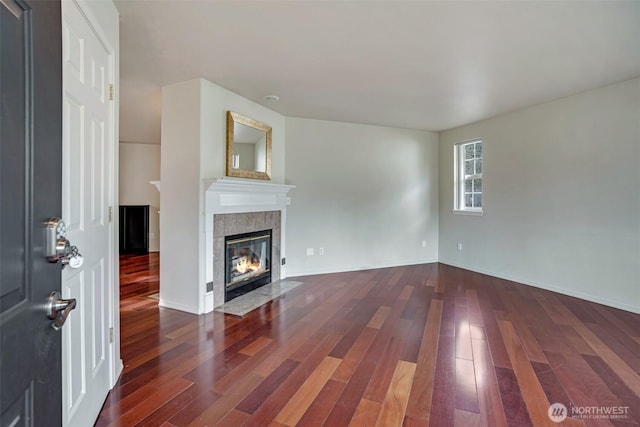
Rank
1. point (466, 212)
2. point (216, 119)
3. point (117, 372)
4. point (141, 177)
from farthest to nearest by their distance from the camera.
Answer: point (141, 177)
point (466, 212)
point (216, 119)
point (117, 372)

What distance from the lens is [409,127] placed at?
5.45m

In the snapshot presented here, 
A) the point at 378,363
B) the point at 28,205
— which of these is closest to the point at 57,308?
the point at 28,205

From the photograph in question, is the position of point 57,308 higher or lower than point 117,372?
higher

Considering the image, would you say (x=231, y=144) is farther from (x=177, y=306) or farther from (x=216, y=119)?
(x=177, y=306)

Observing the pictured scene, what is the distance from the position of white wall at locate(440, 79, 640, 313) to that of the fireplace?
3287 mm

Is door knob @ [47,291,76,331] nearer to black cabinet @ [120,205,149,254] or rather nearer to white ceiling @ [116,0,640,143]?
white ceiling @ [116,0,640,143]

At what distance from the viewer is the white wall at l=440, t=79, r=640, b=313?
3373 mm

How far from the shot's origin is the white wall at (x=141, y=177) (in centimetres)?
692

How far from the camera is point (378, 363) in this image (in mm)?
2256

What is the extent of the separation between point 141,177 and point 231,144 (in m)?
4.48

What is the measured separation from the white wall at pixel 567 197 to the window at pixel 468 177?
0.21 m

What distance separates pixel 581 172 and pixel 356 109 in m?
2.76

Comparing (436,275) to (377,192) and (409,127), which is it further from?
(409,127)

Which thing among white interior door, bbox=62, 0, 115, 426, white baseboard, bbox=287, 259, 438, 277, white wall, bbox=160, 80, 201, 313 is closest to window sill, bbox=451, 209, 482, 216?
white baseboard, bbox=287, 259, 438, 277
